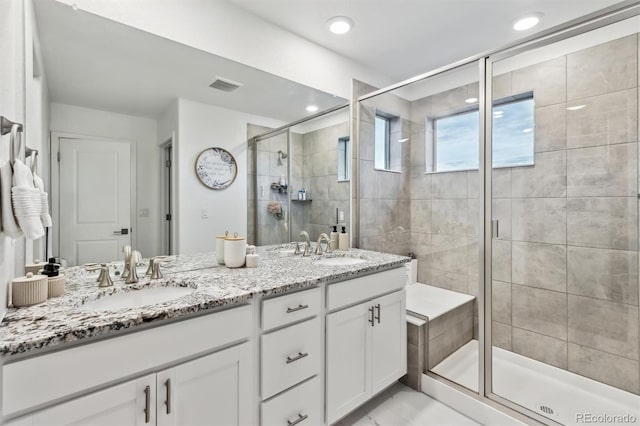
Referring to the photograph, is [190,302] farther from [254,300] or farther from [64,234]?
[64,234]

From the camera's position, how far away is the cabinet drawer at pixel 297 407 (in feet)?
4.32

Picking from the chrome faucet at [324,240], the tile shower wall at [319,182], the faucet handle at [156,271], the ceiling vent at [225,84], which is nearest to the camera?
the faucet handle at [156,271]

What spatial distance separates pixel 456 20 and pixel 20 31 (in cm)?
233

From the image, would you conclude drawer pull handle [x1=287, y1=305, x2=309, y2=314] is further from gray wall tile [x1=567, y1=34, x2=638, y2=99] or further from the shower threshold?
gray wall tile [x1=567, y1=34, x2=638, y2=99]

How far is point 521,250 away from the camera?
2312 millimetres

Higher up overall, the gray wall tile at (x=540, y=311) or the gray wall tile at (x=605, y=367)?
the gray wall tile at (x=540, y=311)

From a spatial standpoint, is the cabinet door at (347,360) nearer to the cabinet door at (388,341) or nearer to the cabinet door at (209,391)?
the cabinet door at (388,341)

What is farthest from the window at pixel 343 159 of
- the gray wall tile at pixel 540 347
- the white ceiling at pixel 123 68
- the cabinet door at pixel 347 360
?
the gray wall tile at pixel 540 347

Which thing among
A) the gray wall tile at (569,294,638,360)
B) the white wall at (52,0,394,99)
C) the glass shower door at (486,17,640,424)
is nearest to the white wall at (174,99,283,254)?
the white wall at (52,0,394,99)

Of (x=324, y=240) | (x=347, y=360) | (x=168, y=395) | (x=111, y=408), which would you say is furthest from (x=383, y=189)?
(x=111, y=408)

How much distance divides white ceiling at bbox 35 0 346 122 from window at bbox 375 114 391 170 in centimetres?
122

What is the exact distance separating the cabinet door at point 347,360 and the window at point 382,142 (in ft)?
4.76

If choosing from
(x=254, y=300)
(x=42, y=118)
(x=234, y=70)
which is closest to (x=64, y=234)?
(x=42, y=118)

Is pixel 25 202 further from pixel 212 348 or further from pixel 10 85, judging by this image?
pixel 212 348
